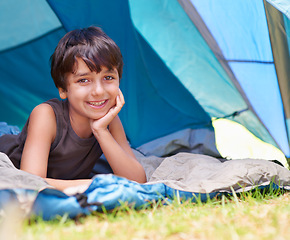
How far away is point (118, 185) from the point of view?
124 cm

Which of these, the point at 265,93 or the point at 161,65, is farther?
the point at 161,65

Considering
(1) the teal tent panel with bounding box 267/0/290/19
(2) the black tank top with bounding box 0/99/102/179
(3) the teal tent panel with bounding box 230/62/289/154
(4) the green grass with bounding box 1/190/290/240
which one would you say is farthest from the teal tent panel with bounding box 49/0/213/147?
(4) the green grass with bounding box 1/190/290/240

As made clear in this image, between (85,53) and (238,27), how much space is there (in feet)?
2.69

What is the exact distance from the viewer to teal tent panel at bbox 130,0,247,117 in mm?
2246

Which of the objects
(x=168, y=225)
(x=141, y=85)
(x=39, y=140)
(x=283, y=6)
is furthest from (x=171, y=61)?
(x=168, y=225)

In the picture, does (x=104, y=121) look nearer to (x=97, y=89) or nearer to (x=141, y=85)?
(x=97, y=89)

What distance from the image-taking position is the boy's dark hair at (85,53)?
1593 millimetres

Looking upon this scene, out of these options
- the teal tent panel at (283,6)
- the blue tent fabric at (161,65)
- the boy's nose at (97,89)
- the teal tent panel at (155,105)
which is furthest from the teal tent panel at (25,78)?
the teal tent panel at (283,6)

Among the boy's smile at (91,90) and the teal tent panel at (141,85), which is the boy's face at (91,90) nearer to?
the boy's smile at (91,90)

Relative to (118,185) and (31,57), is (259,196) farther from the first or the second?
(31,57)

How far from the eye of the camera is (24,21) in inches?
99.2

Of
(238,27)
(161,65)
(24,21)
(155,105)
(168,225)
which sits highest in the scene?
(24,21)

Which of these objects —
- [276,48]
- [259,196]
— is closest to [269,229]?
[259,196]

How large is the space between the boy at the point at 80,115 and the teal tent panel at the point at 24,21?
35.4 inches
